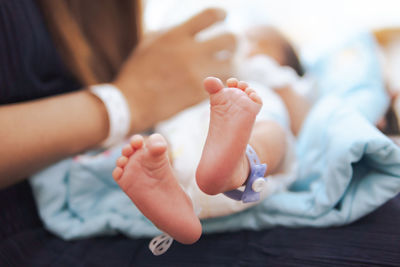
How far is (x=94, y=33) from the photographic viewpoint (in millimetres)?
711

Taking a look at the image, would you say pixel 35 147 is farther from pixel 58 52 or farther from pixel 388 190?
pixel 388 190

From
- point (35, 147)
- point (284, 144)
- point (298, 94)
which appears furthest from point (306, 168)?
point (35, 147)

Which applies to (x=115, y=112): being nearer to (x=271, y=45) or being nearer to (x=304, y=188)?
(x=304, y=188)

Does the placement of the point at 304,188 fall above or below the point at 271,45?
below

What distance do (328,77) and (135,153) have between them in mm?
816

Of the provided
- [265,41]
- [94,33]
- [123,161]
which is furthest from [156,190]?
[265,41]

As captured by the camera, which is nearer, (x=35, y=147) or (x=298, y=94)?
(x=35, y=147)

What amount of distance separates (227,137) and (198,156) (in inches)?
3.9

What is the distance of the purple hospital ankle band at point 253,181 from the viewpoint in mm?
315

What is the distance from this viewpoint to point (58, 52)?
0.64 meters

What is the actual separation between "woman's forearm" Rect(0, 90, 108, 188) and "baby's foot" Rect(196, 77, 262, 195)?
0.93 ft

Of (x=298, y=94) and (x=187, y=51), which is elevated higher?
(x=187, y=51)

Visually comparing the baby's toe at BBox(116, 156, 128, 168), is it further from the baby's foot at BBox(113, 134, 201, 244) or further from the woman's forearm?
the woman's forearm

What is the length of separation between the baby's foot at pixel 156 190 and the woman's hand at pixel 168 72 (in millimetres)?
317
